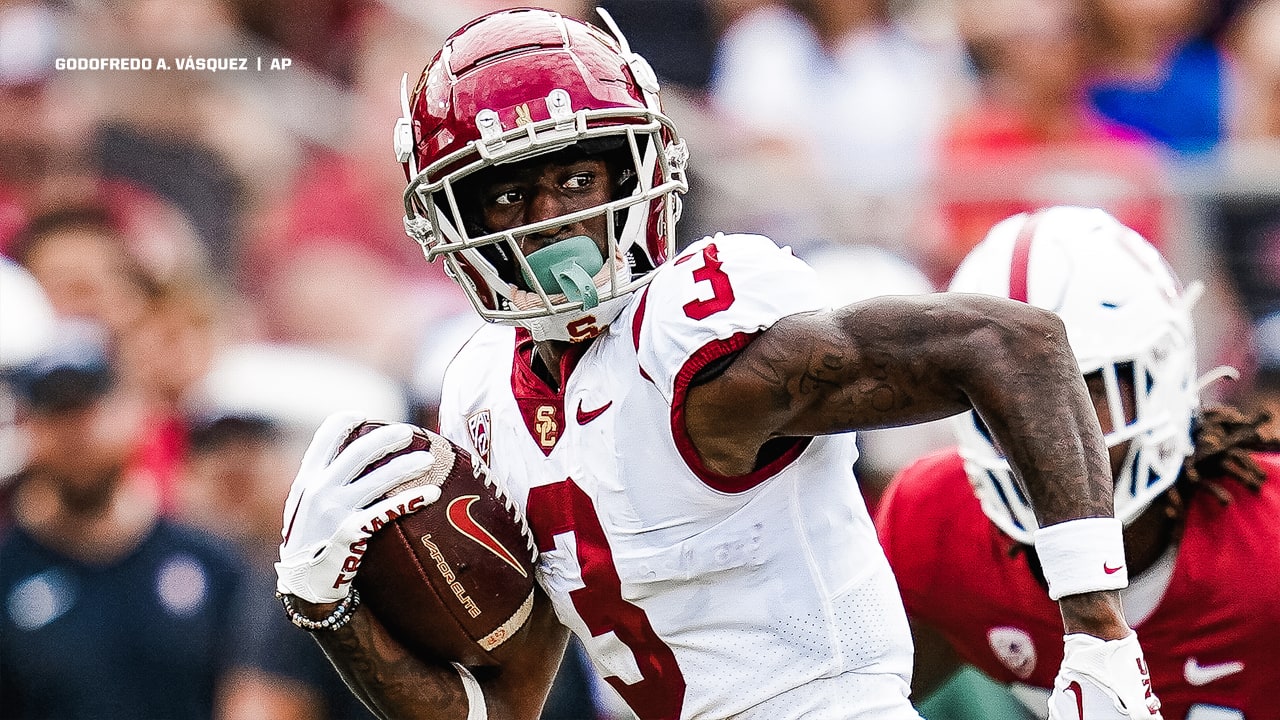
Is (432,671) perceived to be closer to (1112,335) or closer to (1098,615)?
(1098,615)

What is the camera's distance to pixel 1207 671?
307cm

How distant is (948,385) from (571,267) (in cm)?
60

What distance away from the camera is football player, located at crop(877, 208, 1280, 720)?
9.55 ft

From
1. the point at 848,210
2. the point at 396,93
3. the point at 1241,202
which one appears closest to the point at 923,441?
the point at 848,210

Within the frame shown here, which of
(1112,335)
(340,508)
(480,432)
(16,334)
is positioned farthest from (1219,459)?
(16,334)

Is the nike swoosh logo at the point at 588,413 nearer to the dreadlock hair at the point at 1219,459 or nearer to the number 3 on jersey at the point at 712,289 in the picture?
the number 3 on jersey at the point at 712,289

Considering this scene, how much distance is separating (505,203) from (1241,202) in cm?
360

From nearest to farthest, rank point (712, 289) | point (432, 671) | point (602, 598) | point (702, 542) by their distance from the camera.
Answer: point (712, 289), point (702, 542), point (602, 598), point (432, 671)

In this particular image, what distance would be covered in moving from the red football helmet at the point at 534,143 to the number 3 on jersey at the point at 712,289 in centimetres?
18

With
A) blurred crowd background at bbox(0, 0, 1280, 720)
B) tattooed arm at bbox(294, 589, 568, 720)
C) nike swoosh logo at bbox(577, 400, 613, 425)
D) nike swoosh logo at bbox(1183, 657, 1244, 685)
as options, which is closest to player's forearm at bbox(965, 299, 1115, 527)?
nike swoosh logo at bbox(577, 400, 613, 425)

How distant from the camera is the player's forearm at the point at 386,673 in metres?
2.51

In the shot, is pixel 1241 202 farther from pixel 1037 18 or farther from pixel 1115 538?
pixel 1115 538

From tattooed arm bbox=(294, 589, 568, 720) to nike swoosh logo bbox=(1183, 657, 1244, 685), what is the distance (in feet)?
4.06

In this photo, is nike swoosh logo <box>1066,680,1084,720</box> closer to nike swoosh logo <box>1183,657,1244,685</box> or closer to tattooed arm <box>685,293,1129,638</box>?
tattooed arm <box>685,293,1129,638</box>
